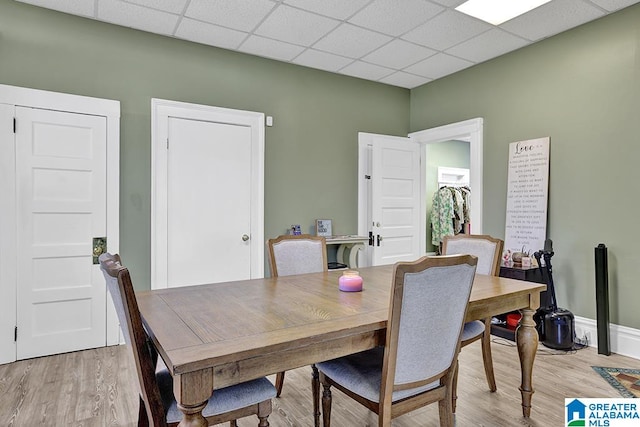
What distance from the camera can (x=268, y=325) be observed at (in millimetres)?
1392

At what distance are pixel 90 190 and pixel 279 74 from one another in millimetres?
2170

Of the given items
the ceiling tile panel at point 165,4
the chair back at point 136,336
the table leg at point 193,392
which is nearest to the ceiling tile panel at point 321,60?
the ceiling tile panel at point 165,4

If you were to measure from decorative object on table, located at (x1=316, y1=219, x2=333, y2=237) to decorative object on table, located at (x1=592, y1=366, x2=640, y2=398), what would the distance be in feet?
8.53

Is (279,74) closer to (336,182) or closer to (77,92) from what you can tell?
(336,182)

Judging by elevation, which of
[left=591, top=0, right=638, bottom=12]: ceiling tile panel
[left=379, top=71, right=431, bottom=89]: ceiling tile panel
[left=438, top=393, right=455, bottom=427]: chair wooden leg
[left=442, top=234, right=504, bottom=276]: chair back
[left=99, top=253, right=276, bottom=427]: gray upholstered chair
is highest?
[left=591, top=0, right=638, bottom=12]: ceiling tile panel

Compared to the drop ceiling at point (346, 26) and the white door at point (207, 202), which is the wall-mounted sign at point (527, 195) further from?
the white door at point (207, 202)

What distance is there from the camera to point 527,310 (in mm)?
2076

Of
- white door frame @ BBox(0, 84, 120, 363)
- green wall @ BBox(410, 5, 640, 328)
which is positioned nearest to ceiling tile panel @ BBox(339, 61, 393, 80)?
green wall @ BBox(410, 5, 640, 328)

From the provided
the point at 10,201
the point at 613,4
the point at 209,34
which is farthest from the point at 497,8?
the point at 10,201

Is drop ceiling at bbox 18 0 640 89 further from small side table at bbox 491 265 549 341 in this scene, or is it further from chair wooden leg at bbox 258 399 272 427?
chair wooden leg at bbox 258 399 272 427

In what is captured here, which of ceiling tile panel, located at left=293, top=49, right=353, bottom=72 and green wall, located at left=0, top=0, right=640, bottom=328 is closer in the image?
green wall, located at left=0, top=0, right=640, bottom=328

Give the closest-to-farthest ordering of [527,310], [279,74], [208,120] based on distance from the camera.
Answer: [527,310], [208,120], [279,74]

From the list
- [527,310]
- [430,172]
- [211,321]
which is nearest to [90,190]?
[211,321]

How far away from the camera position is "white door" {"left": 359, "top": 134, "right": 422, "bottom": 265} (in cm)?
452
